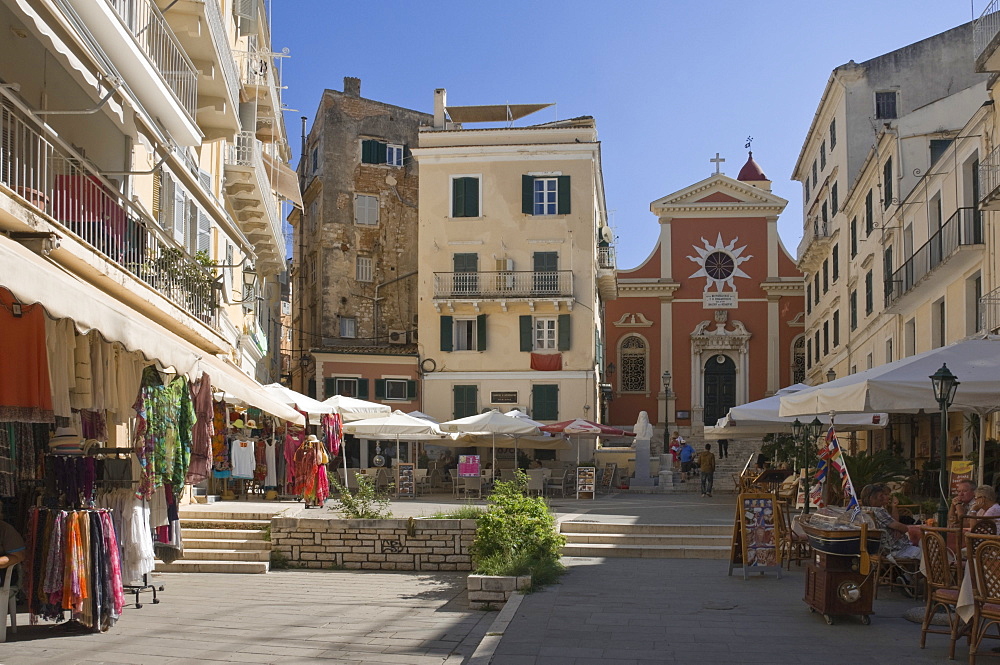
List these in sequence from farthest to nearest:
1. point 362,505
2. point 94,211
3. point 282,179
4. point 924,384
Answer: point 282,179, point 362,505, point 94,211, point 924,384

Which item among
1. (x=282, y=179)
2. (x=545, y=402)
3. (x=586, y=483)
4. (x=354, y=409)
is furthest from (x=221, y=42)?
(x=545, y=402)

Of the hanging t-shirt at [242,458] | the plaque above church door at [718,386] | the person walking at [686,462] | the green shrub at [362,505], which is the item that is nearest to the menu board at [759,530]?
Result: the green shrub at [362,505]

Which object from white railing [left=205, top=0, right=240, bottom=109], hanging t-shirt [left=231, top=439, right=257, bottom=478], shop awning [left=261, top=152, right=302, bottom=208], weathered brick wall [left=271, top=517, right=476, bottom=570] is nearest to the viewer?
white railing [left=205, top=0, right=240, bottom=109]

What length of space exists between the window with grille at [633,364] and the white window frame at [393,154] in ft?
42.0

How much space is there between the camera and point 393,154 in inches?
1708

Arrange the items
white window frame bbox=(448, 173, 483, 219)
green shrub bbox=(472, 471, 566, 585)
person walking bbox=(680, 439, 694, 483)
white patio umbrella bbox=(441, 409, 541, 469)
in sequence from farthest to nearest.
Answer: white window frame bbox=(448, 173, 483, 219), person walking bbox=(680, 439, 694, 483), white patio umbrella bbox=(441, 409, 541, 469), green shrub bbox=(472, 471, 566, 585)

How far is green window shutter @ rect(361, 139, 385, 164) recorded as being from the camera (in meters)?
42.6

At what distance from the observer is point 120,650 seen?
32.1 feet

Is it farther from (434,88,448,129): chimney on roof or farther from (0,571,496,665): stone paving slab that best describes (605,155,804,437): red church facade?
(0,571,496,665): stone paving slab

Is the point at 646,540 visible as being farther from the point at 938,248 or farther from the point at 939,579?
the point at 938,248

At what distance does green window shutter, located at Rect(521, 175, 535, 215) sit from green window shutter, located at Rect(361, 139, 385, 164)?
326 inches

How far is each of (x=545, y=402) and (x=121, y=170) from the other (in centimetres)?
2318

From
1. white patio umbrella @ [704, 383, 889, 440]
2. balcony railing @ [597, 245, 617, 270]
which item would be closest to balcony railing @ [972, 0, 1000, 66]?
white patio umbrella @ [704, 383, 889, 440]

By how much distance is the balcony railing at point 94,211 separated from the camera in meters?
10.9
